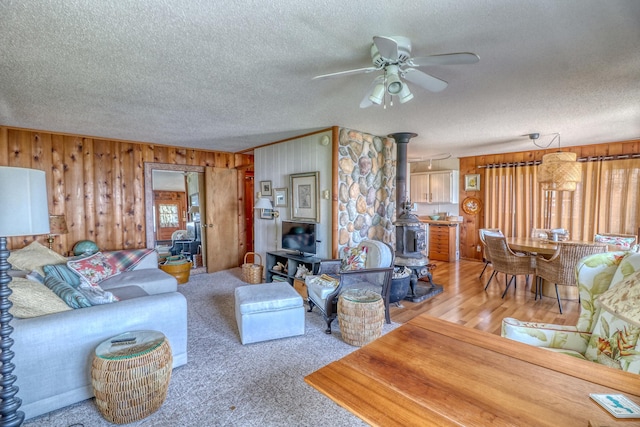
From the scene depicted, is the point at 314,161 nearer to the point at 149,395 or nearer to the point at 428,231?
the point at 149,395

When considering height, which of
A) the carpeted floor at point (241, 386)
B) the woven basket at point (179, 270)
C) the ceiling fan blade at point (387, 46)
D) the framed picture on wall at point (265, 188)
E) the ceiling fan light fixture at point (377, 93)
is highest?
the ceiling fan blade at point (387, 46)

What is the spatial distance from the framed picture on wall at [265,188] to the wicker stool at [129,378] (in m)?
3.60

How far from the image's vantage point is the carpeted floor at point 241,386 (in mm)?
1862

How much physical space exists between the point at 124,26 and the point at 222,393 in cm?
245

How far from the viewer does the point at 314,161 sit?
4422 millimetres

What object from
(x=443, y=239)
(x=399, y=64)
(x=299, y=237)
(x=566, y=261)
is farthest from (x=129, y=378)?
(x=443, y=239)

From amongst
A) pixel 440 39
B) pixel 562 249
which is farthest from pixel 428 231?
pixel 440 39

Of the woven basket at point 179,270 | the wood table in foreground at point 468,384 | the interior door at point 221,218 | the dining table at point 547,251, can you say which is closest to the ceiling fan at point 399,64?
the wood table in foreground at point 468,384

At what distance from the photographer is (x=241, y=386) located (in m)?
2.20

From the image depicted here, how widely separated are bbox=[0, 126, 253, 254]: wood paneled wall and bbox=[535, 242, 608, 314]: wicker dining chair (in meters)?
6.05

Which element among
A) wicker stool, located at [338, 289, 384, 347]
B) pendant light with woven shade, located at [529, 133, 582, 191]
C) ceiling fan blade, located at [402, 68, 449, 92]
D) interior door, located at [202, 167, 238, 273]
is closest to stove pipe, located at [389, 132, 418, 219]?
pendant light with woven shade, located at [529, 133, 582, 191]

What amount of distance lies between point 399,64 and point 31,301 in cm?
286

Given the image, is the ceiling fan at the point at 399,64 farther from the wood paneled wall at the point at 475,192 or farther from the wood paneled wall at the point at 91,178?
the wood paneled wall at the point at 475,192

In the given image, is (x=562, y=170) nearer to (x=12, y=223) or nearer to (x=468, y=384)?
(x=468, y=384)
